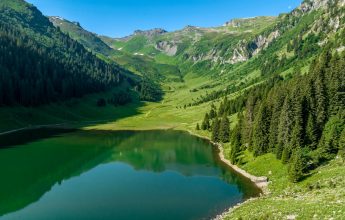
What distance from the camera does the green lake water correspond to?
62531 mm

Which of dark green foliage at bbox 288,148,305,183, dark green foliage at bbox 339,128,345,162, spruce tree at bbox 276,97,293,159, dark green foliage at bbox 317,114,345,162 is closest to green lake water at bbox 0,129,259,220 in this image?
dark green foliage at bbox 288,148,305,183

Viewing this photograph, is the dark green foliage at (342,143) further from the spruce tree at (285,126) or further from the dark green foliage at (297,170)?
the spruce tree at (285,126)

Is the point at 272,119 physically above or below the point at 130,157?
above

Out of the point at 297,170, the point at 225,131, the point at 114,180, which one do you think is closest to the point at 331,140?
the point at 297,170

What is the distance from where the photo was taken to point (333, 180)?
5531cm

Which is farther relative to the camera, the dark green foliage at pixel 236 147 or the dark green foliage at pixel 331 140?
the dark green foliage at pixel 236 147

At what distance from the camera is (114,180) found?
85.7 metres

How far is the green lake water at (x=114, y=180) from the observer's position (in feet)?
205

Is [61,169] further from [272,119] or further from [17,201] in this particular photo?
[272,119]

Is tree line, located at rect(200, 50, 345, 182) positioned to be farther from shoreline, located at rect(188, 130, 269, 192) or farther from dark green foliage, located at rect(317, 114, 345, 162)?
shoreline, located at rect(188, 130, 269, 192)

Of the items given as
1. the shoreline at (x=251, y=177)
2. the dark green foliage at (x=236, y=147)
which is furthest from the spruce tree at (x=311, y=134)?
the dark green foliage at (x=236, y=147)

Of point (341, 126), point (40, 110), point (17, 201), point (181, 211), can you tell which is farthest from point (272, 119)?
point (40, 110)

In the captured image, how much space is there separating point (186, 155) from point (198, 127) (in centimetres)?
4815

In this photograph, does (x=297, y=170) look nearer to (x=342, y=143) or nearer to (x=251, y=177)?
(x=342, y=143)
